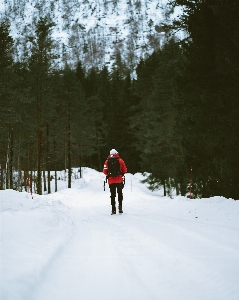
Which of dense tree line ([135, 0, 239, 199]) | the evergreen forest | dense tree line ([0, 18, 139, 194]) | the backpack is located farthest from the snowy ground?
dense tree line ([0, 18, 139, 194])

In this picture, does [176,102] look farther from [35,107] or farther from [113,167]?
[35,107]

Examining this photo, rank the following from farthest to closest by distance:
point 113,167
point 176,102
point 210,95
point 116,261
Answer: point 176,102 → point 113,167 → point 210,95 → point 116,261

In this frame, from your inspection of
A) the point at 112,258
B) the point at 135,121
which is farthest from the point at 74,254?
the point at 135,121

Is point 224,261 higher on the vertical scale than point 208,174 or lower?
lower

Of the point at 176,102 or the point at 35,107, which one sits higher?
the point at 35,107

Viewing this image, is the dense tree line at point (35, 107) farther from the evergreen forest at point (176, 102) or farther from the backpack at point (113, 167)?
the backpack at point (113, 167)

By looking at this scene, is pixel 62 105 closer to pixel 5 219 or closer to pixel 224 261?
pixel 5 219

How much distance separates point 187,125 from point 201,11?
5039 millimetres

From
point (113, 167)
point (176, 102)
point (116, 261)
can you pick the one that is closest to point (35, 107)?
point (176, 102)

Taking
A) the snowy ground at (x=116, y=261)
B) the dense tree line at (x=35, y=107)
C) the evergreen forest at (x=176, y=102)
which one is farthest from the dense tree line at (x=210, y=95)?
the dense tree line at (x=35, y=107)

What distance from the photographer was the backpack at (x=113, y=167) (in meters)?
9.66

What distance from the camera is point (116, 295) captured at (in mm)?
2707

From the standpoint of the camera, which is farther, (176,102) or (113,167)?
(176,102)

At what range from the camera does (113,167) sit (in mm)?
9719
